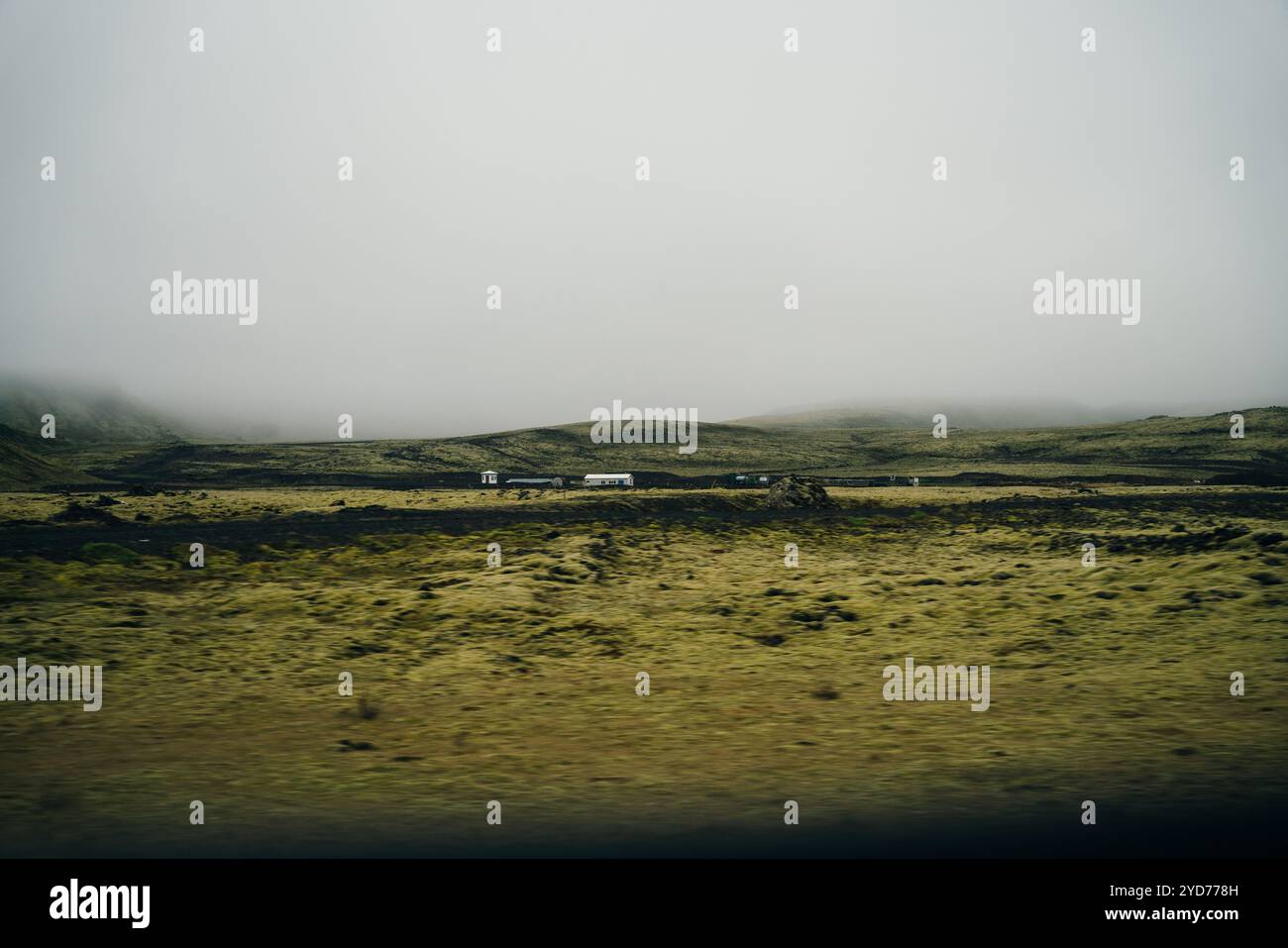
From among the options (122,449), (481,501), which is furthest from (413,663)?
(122,449)

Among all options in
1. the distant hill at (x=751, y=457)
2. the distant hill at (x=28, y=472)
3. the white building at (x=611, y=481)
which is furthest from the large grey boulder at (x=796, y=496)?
the distant hill at (x=28, y=472)

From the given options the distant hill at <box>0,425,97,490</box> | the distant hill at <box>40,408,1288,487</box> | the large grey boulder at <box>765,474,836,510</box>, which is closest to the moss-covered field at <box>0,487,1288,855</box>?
the large grey boulder at <box>765,474,836,510</box>

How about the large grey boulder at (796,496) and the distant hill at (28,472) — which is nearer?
the large grey boulder at (796,496)

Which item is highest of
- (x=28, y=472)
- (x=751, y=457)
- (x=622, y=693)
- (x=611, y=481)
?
(x=751, y=457)

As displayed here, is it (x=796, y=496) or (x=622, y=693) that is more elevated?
(x=796, y=496)

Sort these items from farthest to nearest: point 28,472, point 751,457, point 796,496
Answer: point 751,457 < point 28,472 < point 796,496

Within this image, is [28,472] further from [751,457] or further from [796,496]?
[751,457]

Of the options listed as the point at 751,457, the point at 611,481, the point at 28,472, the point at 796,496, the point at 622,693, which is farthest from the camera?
the point at 751,457

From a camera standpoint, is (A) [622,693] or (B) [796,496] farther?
(B) [796,496]

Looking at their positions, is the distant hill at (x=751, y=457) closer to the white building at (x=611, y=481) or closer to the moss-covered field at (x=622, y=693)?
the white building at (x=611, y=481)

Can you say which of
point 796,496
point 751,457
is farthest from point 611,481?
point 751,457
